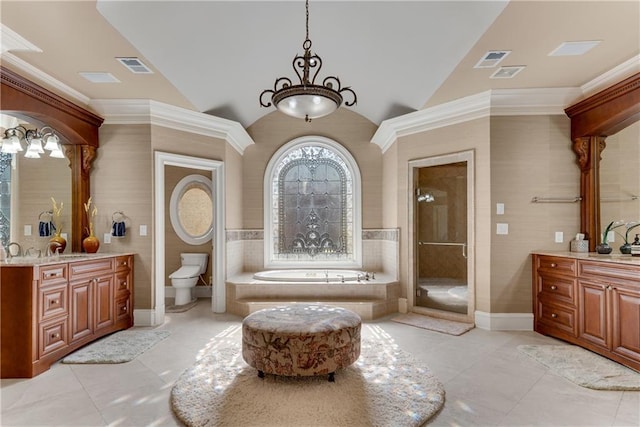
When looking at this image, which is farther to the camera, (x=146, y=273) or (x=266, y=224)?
(x=266, y=224)

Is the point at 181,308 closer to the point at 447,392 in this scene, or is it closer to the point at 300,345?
the point at 300,345

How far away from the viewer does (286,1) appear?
2953 millimetres

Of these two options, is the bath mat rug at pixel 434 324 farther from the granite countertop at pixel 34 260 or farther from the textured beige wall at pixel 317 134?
the granite countertop at pixel 34 260

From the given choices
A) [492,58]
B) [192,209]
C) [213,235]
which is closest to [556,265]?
[492,58]

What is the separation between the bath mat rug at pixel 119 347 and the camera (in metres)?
3.19

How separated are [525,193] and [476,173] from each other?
0.57 metres

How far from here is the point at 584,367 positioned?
2.98 meters

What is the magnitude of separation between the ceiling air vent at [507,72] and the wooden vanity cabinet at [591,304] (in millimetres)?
1920

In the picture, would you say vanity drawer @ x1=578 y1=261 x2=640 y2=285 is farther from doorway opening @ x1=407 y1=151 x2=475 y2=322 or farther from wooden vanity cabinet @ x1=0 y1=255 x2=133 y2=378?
wooden vanity cabinet @ x1=0 y1=255 x2=133 y2=378

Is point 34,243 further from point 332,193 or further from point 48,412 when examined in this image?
point 332,193

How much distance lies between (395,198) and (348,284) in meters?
1.40

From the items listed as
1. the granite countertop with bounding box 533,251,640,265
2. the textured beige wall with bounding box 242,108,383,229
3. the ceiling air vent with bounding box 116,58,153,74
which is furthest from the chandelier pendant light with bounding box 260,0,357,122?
the textured beige wall with bounding box 242,108,383,229

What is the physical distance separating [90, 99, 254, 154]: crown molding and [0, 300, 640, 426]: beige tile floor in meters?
2.61

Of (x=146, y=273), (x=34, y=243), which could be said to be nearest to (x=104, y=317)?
(x=146, y=273)
